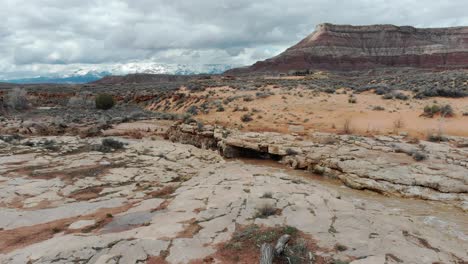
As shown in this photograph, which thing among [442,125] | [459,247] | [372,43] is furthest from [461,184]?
[372,43]

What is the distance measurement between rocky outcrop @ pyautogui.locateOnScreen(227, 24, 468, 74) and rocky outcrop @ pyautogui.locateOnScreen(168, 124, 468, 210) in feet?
305

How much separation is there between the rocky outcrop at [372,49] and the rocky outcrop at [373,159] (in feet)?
305

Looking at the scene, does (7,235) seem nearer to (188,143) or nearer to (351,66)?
(188,143)

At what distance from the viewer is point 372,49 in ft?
365

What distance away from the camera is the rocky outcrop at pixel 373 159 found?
9.61 m

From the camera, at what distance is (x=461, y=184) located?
9.34 m

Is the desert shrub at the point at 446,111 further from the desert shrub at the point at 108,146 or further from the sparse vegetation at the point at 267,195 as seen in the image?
the desert shrub at the point at 108,146

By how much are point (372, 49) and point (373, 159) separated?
4496 inches

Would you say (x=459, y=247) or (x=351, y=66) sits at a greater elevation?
(x=351, y=66)

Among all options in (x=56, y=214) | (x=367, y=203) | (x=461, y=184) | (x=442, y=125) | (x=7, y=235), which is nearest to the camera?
(x=7, y=235)

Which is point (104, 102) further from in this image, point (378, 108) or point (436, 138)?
point (436, 138)

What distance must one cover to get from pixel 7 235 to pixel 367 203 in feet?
29.0

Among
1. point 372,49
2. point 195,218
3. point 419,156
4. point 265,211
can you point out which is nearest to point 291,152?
point 419,156

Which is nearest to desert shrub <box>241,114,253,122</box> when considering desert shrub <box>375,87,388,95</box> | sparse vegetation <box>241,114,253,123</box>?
sparse vegetation <box>241,114,253,123</box>
